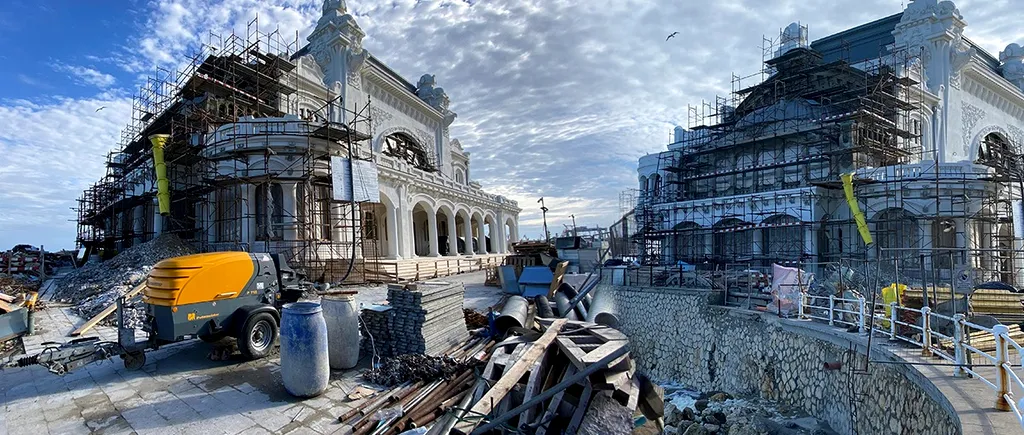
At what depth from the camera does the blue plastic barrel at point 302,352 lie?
654cm

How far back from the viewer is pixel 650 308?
18328 mm

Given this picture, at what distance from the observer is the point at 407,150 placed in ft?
124

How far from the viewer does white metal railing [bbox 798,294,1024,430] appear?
15.8ft

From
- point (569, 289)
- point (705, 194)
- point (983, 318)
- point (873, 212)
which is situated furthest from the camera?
point (705, 194)

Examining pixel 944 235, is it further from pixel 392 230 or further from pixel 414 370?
pixel 392 230

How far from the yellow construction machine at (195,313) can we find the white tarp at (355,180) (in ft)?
39.6

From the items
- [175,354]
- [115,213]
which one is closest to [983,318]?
[175,354]

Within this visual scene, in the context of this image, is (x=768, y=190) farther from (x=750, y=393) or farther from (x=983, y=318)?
(x=983, y=318)

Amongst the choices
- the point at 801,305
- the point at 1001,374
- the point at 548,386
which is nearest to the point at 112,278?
the point at 548,386

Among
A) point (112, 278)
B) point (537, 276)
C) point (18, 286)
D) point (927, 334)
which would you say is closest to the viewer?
point (927, 334)

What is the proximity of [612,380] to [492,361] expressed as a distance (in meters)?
1.82

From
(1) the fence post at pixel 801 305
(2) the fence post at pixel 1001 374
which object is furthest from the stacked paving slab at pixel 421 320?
(1) the fence post at pixel 801 305

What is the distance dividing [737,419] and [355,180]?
55.7 ft

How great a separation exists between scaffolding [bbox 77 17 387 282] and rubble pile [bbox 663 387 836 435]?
44.7 feet
